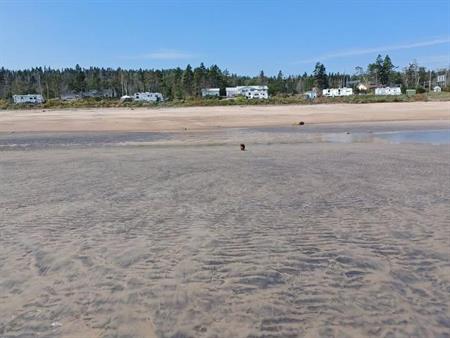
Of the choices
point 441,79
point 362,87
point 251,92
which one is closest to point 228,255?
point 251,92

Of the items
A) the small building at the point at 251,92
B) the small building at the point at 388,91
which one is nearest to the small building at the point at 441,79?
the small building at the point at 388,91

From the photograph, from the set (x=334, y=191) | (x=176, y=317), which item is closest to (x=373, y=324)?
(x=176, y=317)

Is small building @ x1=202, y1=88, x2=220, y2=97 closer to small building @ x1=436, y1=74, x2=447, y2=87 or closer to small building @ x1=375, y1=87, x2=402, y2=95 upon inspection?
small building @ x1=375, y1=87, x2=402, y2=95

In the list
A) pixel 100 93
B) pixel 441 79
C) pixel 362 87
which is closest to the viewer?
pixel 362 87

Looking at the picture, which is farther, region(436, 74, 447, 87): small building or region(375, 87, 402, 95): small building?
region(436, 74, 447, 87): small building

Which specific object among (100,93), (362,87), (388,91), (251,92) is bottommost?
(388,91)

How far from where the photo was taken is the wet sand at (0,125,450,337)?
13.0ft

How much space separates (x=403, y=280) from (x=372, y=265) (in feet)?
1.59

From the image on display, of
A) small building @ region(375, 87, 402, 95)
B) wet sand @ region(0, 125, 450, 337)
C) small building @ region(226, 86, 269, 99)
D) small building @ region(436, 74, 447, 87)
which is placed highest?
small building @ region(436, 74, 447, 87)

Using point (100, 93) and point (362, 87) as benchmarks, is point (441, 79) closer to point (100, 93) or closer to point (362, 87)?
point (362, 87)

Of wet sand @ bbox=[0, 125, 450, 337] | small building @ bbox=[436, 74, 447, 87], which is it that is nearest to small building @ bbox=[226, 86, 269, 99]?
small building @ bbox=[436, 74, 447, 87]

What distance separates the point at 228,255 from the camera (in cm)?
562

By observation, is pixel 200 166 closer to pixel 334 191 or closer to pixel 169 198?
pixel 169 198

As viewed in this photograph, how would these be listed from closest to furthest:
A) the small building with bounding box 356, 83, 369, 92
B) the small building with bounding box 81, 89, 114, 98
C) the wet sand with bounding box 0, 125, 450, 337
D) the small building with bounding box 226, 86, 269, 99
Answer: the wet sand with bounding box 0, 125, 450, 337 → the small building with bounding box 226, 86, 269, 99 → the small building with bounding box 356, 83, 369, 92 → the small building with bounding box 81, 89, 114, 98
